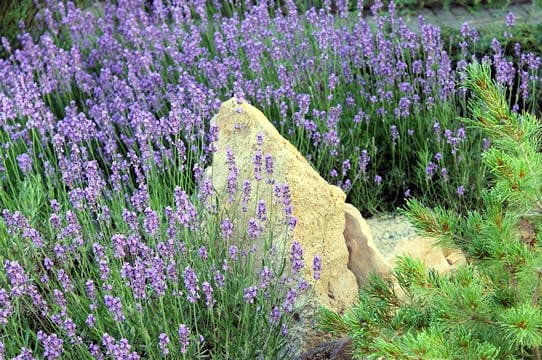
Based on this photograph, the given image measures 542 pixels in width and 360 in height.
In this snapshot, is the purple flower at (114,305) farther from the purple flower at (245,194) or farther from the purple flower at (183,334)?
the purple flower at (245,194)

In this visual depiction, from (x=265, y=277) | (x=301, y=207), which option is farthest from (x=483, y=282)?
(x=301, y=207)

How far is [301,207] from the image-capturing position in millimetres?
3674

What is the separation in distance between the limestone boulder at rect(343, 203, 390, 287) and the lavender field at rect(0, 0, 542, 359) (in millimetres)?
356

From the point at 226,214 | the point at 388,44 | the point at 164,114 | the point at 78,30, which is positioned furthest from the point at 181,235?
the point at 78,30

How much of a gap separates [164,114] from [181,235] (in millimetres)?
1734

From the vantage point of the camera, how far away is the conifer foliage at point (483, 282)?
7.91 ft

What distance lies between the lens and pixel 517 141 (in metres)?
2.62

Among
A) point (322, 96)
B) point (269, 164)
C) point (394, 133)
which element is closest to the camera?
point (269, 164)

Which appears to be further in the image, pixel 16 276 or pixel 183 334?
pixel 16 276

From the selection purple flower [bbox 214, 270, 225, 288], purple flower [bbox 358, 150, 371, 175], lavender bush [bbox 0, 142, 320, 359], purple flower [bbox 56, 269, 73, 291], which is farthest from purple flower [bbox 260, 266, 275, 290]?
purple flower [bbox 358, 150, 371, 175]

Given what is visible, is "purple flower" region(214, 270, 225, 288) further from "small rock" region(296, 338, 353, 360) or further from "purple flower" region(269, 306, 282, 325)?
"small rock" region(296, 338, 353, 360)

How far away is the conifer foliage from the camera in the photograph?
241 centimetres

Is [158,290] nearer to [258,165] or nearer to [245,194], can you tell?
[245,194]

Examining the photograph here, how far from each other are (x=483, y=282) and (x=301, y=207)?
3.44 ft
